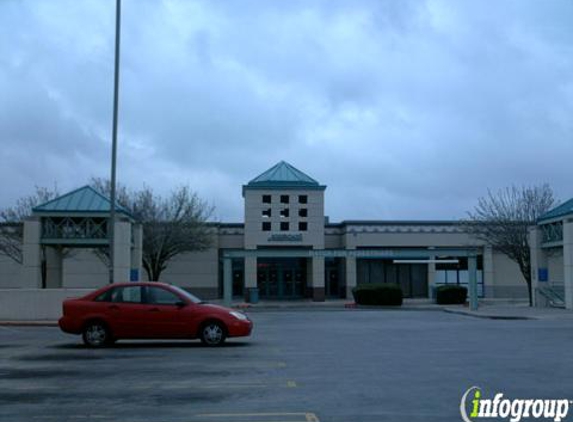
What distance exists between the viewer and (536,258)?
4191cm

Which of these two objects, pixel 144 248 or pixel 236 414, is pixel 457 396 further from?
pixel 144 248

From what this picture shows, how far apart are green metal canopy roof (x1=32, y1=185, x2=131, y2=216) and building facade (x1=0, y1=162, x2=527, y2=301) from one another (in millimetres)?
19226

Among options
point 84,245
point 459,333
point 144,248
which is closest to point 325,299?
point 144,248

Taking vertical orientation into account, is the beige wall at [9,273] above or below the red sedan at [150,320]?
above

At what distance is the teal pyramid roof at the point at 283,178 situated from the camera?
55719mm

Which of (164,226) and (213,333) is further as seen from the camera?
(164,226)

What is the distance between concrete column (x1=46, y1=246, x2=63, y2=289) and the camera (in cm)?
3628

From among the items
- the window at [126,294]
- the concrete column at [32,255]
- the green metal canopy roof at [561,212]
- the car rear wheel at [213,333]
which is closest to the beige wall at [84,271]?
the concrete column at [32,255]

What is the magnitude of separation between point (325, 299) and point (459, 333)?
1417 inches

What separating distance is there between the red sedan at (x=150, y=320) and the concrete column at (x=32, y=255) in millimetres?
16178

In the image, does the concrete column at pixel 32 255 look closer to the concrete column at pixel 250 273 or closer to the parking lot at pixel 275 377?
the parking lot at pixel 275 377

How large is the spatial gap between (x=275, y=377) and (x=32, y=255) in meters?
23.5

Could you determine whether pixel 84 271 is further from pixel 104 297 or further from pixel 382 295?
pixel 104 297

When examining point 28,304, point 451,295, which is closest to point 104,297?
point 28,304
